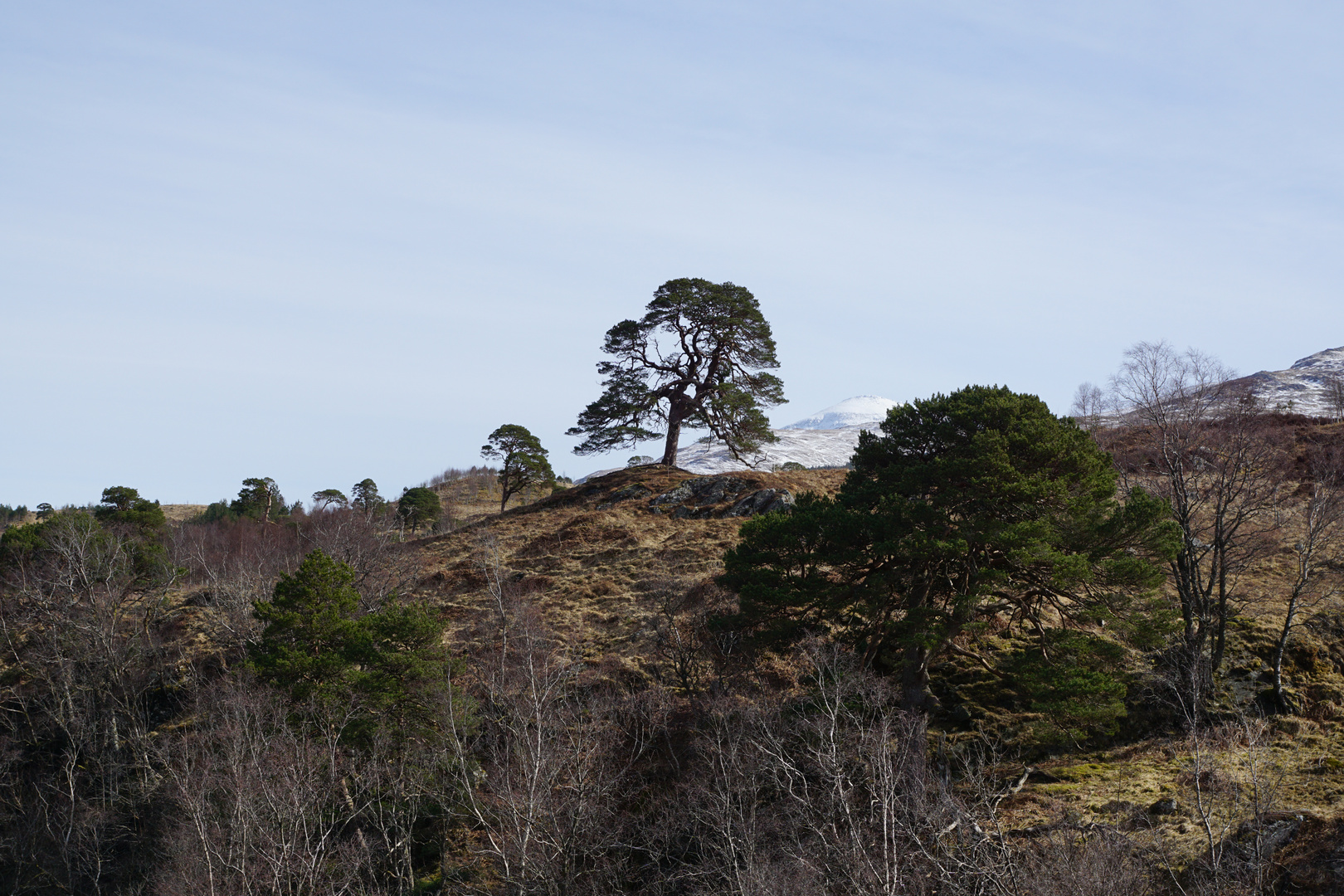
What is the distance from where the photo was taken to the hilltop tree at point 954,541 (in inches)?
1015

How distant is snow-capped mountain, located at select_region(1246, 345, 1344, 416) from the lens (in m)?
93.8

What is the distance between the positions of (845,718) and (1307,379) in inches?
5246

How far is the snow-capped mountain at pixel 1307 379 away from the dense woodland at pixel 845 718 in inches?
2587

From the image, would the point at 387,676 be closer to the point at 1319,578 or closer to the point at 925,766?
the point at 925,766

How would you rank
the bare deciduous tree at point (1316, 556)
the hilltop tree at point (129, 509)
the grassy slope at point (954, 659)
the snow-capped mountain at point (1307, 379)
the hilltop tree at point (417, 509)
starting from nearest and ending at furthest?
the grassy slope at point (954, 659) → the bare deciduous tree at point (1316, 556) → the hilltop tree at point (129, 509) → the hilltop tree at point (417, 509) → the snow-capped mountain at point (1307, 379)

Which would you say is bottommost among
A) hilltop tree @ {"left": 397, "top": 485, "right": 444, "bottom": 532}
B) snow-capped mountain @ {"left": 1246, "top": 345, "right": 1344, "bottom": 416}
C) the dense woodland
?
the dense woodland

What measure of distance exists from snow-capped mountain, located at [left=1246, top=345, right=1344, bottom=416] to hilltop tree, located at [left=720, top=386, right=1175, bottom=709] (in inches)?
2905

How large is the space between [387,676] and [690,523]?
22.2 m

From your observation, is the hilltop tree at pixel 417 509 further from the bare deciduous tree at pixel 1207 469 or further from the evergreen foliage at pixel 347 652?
the bare deciduous tree at pixel 1207 469

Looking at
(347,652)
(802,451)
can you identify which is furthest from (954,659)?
(802,451)

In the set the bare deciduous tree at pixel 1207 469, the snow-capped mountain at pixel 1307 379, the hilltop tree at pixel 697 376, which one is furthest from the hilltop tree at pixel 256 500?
the snow-capped mountain at pixel 1307 379

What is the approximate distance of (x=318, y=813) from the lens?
2819 centimetres

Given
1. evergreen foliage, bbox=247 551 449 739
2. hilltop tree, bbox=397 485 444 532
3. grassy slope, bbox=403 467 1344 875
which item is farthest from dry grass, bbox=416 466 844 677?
hilltop tree, bbox=397 485 444 532

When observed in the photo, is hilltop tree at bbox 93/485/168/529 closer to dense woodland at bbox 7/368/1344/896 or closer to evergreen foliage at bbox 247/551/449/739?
dense woodland at bbox 7/368/1344/896
